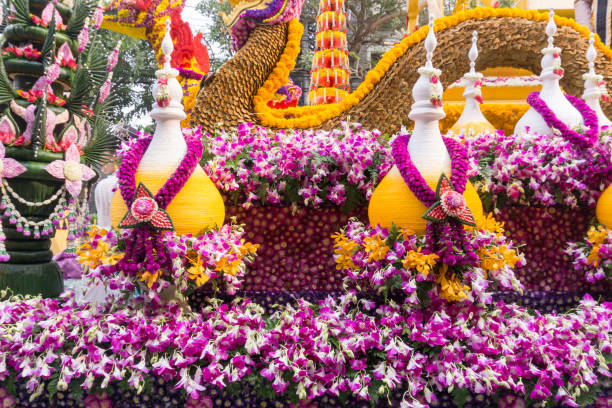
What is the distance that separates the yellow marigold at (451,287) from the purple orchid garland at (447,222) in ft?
0.26

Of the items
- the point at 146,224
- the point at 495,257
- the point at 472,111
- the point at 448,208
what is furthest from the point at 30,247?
the point at 472,111

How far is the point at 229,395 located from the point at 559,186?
7.16 feet

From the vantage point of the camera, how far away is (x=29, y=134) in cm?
403

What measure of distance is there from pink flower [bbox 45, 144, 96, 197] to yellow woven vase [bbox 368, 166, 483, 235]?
3.31 m

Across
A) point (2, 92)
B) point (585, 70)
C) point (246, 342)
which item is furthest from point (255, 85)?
point (585, 70)

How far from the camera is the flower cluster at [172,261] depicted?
1.89m

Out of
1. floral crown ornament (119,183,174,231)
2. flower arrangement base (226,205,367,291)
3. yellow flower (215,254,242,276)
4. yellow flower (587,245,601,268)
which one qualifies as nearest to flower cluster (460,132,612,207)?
yellow flower (587,245,601,268)

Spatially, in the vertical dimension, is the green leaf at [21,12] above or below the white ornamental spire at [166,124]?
above

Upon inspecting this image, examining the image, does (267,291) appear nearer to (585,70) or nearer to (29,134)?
(29,134)

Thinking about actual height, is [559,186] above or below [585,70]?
below

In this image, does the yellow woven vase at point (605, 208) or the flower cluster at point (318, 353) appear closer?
the flower cluster at point (318, 353)

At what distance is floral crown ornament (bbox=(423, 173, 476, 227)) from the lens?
72.5 inches

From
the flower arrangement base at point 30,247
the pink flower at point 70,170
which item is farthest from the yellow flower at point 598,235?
the flower arrangement base at point 30,247

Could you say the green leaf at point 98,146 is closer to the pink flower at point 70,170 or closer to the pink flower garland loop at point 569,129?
the pink flower at point 70,170
